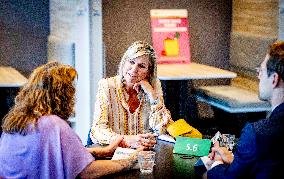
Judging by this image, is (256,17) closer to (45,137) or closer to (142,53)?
(142,53)

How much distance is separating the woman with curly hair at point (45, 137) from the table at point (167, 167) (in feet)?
0.31

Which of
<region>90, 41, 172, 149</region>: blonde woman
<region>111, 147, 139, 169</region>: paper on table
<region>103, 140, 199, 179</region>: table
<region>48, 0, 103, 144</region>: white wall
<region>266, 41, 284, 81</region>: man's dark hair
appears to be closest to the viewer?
<region>266, 41, 284, 81</region>: man's dark hair

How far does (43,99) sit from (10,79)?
9.27 ft

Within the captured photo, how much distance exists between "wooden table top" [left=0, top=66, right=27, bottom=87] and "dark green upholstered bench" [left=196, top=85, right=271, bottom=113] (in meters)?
2.00

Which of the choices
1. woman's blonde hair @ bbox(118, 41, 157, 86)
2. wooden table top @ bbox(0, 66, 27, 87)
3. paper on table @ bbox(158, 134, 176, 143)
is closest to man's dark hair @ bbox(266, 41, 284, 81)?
paper on table @ bbox(158, 134, 176, 143)

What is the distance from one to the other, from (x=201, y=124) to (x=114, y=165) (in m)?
4.06

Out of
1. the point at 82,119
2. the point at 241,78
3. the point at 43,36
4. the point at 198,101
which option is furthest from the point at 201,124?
the point at 43,36

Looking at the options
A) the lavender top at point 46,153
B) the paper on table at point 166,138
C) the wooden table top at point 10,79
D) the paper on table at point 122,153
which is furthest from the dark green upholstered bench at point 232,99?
the lavender top at point 46,153

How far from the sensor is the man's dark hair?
7.45ft

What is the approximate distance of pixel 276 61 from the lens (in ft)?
7.47

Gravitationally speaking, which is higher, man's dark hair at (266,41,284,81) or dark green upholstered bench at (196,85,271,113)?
man's dark hair at (266,41,284,81)

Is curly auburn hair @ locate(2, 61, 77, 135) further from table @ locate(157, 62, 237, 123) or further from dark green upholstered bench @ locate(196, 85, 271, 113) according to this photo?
dark green upholstered bench @ locate(196, 85, 271, 113)

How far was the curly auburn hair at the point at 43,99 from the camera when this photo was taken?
2.44 metres

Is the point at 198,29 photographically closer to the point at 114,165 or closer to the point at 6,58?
the point at 6,58
